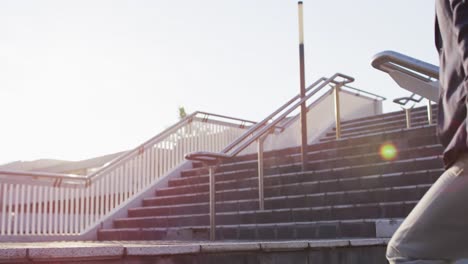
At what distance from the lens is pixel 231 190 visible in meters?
7.53

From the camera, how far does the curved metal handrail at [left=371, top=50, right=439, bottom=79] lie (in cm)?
271

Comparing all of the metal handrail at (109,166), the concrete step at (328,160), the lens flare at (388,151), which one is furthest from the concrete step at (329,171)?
the metal handrail at (109,166)

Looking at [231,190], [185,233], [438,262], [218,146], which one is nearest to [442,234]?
[438,262]

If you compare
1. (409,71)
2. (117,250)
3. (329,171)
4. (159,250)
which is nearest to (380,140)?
(329,171)

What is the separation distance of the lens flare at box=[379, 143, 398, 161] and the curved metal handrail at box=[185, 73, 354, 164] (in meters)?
1.14

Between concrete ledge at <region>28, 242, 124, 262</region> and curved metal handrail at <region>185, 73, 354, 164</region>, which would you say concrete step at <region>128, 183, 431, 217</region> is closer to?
curved metal handrail at <region>185, 73, 354, 164</region>

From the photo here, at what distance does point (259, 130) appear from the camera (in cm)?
724

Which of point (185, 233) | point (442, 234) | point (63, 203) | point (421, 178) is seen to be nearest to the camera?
point (442, 234)

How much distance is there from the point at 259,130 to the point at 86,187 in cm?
283

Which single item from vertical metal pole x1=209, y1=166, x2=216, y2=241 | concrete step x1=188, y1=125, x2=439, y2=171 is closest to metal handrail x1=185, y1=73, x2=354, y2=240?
vertical metal pole x1=209, y1=166, x2=216, y2=241

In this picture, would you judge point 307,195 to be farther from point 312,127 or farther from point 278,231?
point 312,127

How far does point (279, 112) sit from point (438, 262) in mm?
6516

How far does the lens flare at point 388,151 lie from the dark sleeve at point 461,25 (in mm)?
5603

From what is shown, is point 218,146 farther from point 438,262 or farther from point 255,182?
point 438,262
